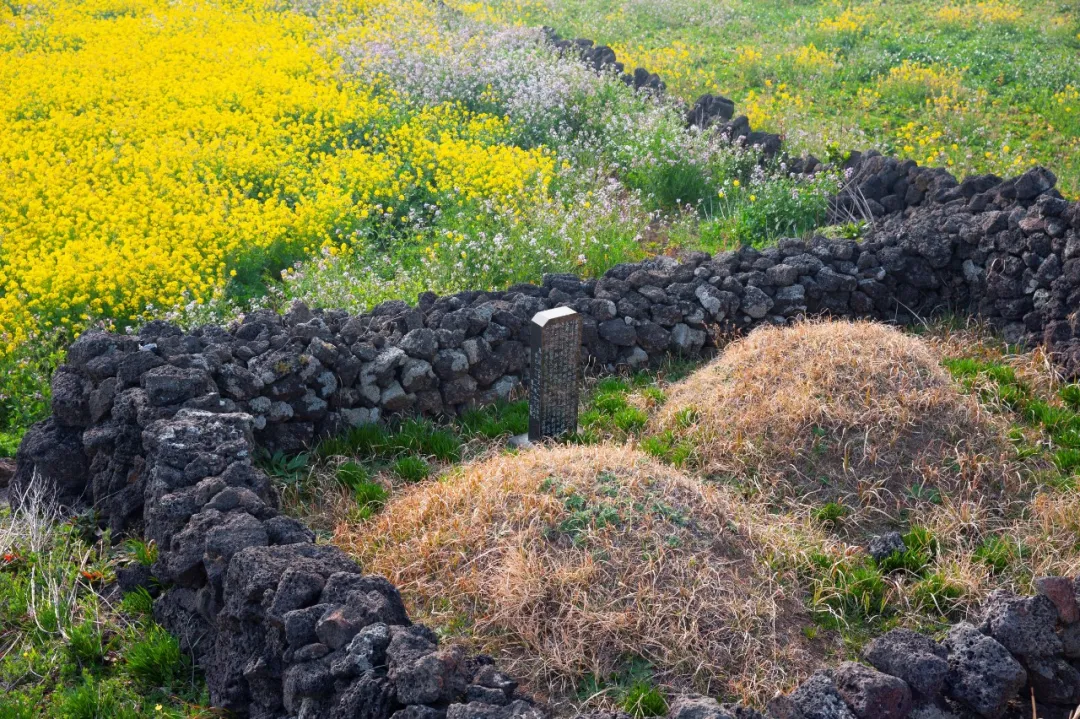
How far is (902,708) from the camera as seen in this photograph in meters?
3.91

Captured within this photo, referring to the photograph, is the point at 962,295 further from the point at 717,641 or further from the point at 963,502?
the point at 717,641

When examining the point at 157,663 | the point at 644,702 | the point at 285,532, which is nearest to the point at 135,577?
the point at 157,663

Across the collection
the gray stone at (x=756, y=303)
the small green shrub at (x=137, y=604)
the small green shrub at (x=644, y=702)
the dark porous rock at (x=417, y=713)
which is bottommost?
the small green shrub at (x=137, y=604)

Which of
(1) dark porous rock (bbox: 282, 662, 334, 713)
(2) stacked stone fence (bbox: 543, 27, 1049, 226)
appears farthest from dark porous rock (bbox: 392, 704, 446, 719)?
(2) stacked stone fence (bbox: 543, 27, 1049, 226)

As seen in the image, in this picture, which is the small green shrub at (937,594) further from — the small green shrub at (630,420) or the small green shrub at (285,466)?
the small green shrub at (285,466)

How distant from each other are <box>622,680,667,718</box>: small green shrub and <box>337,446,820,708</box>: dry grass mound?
0.11 m

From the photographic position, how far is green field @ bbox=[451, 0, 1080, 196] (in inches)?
479

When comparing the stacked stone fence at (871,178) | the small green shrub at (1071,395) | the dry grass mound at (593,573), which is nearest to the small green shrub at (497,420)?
the dry grass mound at (593,573)

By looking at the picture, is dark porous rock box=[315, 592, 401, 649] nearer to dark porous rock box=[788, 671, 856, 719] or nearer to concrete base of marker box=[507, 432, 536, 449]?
dark porous rock box=[788, 671, 856, 719]

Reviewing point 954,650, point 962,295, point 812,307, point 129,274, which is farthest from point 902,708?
point 129,274

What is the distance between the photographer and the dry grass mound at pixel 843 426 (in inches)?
240

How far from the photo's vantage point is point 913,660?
13.3 feet

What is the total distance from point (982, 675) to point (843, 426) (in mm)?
2336

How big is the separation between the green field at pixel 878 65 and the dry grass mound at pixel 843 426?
401 cm
